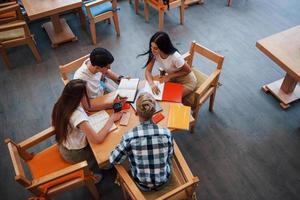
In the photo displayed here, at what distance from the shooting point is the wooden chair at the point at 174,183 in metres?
1.68

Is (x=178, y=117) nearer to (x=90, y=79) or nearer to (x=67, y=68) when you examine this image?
(x=90, y=79)

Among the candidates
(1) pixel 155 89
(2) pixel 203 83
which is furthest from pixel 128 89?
(2) pixel 203 83

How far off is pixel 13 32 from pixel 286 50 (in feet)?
10.3

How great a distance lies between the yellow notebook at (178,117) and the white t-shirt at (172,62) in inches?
17.6

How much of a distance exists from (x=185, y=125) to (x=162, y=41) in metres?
0.73

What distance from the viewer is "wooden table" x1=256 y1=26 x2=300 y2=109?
2.39 metres

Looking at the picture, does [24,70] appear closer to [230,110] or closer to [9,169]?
[9,169]

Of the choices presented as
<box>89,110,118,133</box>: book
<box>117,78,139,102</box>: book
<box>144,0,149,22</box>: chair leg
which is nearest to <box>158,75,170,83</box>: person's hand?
<box>117,78,139,102</box>: book

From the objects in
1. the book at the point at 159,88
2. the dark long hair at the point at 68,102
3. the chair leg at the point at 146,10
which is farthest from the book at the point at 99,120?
the chair leg at the point at 146,10

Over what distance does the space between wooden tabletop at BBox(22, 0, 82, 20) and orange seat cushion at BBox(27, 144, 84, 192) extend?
6.02 ft

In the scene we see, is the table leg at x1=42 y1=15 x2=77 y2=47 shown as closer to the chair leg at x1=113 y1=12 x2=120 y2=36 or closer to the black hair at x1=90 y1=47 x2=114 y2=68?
the chair leg at x1=113 y1=12 x2=120 y2=36

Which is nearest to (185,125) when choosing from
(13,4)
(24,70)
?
(24,70)

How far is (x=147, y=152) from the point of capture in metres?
1.61

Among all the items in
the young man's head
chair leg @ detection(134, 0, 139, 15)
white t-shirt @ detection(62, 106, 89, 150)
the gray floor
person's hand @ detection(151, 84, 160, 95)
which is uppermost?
the young man's head
